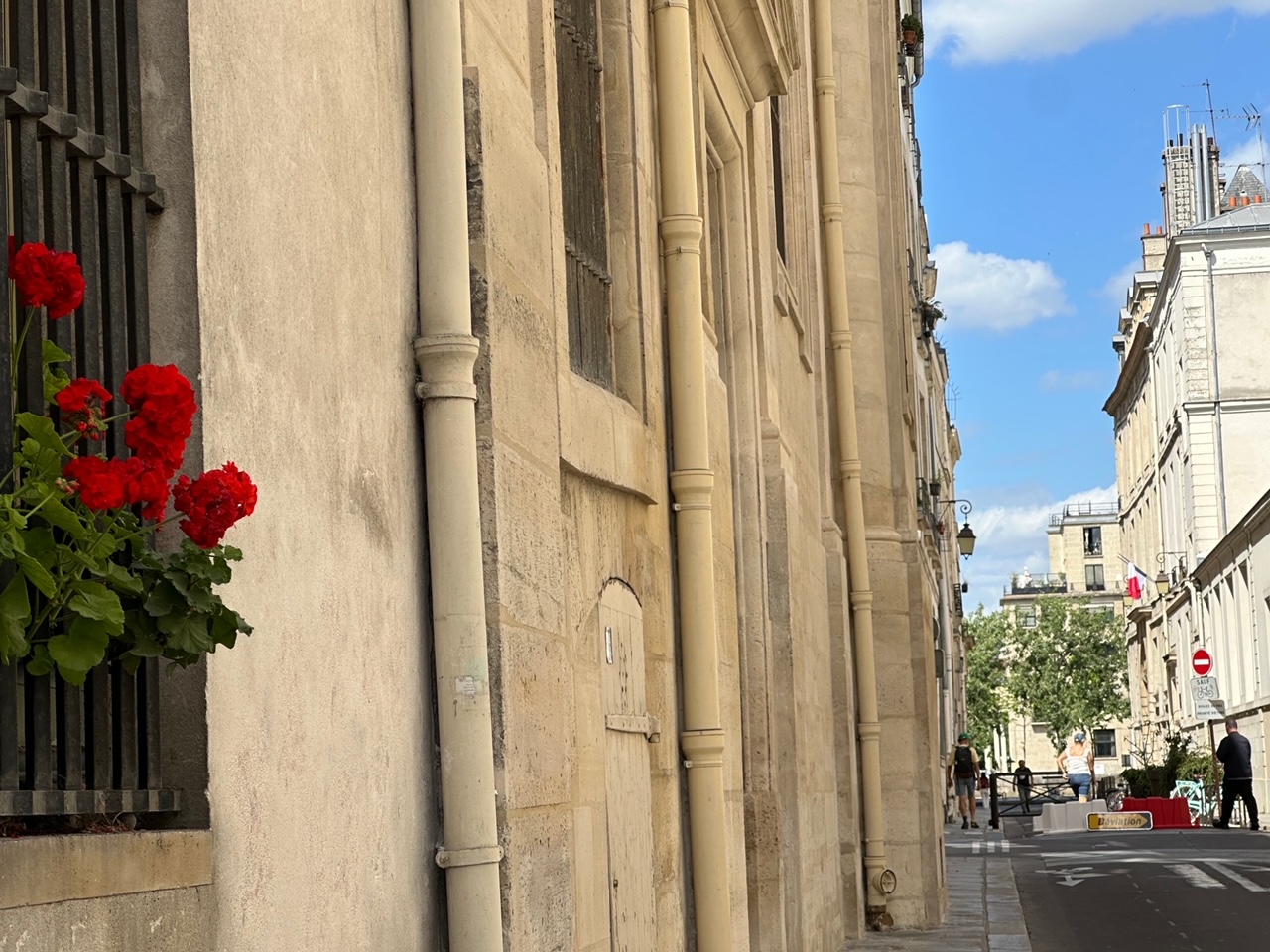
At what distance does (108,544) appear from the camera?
242cm

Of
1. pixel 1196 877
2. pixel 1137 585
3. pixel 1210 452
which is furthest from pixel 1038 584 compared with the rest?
pixel 1196 877

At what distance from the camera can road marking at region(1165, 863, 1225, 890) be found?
17859 millimetres

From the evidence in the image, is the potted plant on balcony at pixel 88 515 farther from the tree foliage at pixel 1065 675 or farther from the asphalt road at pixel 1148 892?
the tree foliage at pixel 1065 675

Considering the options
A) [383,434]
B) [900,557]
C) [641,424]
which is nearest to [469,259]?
[383,434]

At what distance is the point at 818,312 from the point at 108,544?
12.4 meters

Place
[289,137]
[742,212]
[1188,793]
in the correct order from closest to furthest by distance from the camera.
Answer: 1. [289,137]
2. [742,212]
3. [1188,793]

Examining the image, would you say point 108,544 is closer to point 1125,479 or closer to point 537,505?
point 537,505

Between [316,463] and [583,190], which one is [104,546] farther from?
[583,190]

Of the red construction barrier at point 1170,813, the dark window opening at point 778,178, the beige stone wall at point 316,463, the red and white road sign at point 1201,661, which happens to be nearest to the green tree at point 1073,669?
the red and white road sign at point 1201,661

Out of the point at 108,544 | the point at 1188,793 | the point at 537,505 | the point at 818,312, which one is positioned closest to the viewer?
the point at 108,544

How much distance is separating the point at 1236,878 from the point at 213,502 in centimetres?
1781

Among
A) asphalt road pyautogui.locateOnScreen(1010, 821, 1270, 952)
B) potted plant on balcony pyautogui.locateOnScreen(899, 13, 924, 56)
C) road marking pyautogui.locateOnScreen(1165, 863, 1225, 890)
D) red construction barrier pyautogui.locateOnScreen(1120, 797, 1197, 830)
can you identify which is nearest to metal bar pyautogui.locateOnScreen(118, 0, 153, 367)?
asphalt road pyautogui.locateOnScreen(1010, 821, 1270, 952)

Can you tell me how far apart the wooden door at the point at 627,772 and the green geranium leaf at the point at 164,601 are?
3.42 m

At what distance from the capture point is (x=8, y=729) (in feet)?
7.90
